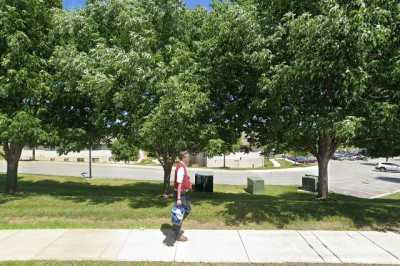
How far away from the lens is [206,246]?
811 cm

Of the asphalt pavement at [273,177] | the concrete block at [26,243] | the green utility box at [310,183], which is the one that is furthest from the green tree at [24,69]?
the asphalt pavement at [273,177]

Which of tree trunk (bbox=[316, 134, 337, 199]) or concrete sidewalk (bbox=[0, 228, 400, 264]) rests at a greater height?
tree trunk (bbox=[316, 134, 337, 199])

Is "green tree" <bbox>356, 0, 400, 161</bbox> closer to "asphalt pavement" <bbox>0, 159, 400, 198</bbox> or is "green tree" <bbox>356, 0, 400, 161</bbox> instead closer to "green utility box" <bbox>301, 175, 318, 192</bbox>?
"green utility box" <bbox>301, 175, 318, 192</bbox>

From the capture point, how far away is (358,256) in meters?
7.52

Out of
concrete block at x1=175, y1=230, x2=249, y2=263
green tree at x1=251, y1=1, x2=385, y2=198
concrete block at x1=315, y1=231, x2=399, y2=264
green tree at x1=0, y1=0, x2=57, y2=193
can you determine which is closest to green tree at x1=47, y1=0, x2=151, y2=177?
green tree at x1=0, y1=0, x2=57, y2=193

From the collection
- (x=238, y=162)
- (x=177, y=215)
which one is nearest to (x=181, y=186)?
(x=177, y=215)

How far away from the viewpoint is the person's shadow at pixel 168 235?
8.30m

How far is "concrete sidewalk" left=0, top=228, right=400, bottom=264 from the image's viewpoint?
7.38m

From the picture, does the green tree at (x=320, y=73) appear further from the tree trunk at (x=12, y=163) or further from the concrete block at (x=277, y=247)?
the tree trunk at (x=12, y=163)

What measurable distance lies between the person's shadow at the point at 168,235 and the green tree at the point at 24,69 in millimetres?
5216

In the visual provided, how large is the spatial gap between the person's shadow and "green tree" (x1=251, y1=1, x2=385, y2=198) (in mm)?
3878

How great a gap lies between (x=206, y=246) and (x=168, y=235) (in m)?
1.16

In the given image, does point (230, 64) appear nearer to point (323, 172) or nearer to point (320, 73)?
point (320, 73)

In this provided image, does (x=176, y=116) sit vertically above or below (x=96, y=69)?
below
